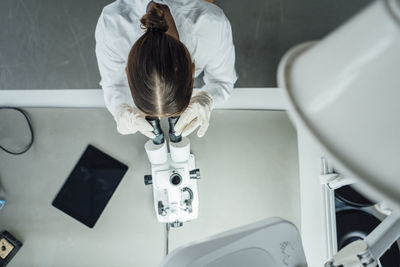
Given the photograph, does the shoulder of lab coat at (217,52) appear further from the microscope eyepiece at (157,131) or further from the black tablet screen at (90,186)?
the black tablet screen at (90,186)

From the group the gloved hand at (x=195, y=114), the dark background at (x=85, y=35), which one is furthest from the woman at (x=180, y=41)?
the dark background at (x=85, y=35)

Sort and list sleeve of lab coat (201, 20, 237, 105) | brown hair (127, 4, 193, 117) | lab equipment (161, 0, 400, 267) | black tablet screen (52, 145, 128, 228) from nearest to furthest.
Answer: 1. lab equipment (161, 0, 400, 267)
2. brown hair (127, 4, 193, 117)
3. sleeve of lab coat (201, 20, 237, 105)
4. black tablet screen (52, 145, 128, 228)

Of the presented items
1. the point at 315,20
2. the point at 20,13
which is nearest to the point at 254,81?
the point at 315,20

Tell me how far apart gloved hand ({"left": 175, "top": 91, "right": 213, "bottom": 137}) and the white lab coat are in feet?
0.18

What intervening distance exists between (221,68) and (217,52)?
0.06 meters

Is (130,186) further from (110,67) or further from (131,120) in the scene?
(110,67)

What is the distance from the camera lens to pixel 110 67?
1023 millimetres

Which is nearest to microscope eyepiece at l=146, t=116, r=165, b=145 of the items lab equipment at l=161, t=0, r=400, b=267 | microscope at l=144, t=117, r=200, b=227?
microscope at l=144, t=117, r=200, b=227

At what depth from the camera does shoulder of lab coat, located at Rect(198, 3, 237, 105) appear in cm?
100

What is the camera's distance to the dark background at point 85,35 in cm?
137

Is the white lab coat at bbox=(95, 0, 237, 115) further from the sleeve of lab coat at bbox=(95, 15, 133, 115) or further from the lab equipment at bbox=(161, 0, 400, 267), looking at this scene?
the lab equipment at bbox=(161, 0, 400, 267)

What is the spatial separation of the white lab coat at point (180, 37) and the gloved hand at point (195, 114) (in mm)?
56

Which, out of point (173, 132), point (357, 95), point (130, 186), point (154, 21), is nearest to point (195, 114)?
point (173, 132)

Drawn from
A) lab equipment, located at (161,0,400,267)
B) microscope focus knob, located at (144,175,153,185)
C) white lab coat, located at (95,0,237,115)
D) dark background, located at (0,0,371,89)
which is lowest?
lab equipment, located at (161,0,400,267)
